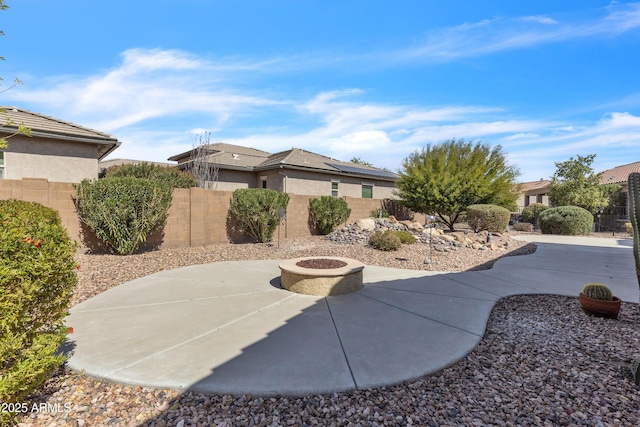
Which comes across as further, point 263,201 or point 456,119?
point 456,119

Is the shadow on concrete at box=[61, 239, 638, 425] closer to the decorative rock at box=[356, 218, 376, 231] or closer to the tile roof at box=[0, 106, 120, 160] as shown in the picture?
the decorative rock at box=[356, 218, 376, 231]

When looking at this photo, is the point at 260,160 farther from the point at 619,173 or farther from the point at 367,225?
the point at 619,173

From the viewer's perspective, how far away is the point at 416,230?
1420cm

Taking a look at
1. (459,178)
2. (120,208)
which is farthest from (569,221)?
(120,208)

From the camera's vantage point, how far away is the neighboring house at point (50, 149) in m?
10.1

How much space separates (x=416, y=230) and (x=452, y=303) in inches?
374

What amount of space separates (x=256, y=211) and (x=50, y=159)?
7.47m

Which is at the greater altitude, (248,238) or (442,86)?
(442,86)

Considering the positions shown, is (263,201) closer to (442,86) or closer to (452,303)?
(452,303)

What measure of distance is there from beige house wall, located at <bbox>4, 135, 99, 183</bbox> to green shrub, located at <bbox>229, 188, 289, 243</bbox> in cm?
584

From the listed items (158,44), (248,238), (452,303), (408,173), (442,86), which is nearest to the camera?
(452,303)

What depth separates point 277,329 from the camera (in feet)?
12.7

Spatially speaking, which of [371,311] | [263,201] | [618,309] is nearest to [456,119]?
[263,201]

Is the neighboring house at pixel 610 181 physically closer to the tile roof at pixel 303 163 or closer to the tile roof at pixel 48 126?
the tile roof at pixel 303 163
